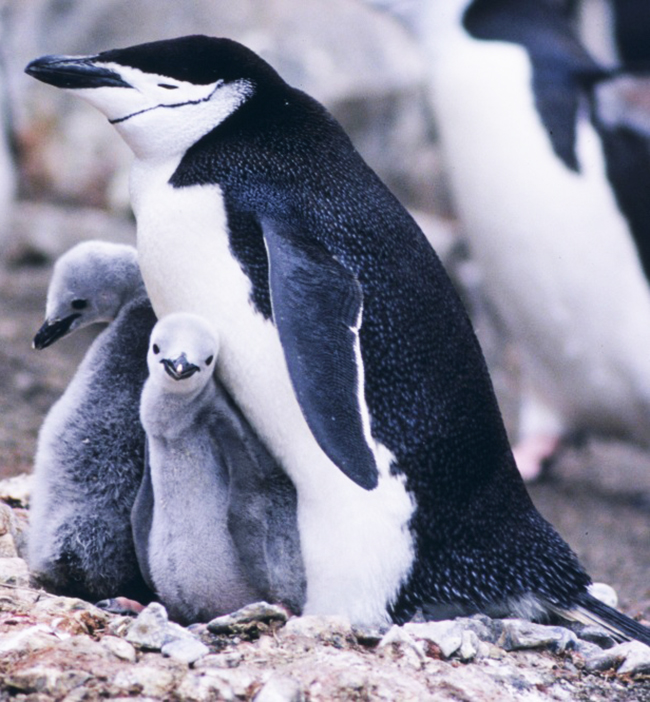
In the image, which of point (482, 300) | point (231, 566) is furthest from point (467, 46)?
point (231, 566)

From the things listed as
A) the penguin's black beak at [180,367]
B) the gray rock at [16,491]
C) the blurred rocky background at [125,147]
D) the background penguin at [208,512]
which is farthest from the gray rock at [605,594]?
the blurred rocky background at [125,147]

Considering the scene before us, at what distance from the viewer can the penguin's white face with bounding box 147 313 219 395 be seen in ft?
6.68

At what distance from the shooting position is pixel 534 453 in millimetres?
4617

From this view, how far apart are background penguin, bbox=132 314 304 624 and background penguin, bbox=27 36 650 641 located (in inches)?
1.7

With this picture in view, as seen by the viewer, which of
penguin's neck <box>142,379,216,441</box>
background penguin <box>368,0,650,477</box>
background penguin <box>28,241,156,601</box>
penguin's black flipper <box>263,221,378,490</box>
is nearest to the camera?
penguin's black flipper <box>263,221,378,490</box>

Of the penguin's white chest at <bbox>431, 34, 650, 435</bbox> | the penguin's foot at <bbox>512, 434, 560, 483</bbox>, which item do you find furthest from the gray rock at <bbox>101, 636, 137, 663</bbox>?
the penguin's foot at <bbox>512, 434, 560, 483</bbox>

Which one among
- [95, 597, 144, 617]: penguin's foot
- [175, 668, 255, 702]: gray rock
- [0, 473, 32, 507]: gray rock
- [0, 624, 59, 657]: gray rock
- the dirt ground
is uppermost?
[175, 668, 255, 702]: gray rock

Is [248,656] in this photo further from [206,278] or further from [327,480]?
[206,278]

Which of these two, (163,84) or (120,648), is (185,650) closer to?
(120,648)

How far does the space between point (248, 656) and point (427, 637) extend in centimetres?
31

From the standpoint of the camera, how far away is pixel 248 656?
192cm

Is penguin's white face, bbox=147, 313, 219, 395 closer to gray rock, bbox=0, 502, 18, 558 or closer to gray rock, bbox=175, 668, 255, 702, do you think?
gray rock, bbox=175, 668, 255, 702

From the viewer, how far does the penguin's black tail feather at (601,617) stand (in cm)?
227

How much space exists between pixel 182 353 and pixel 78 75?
57cm
